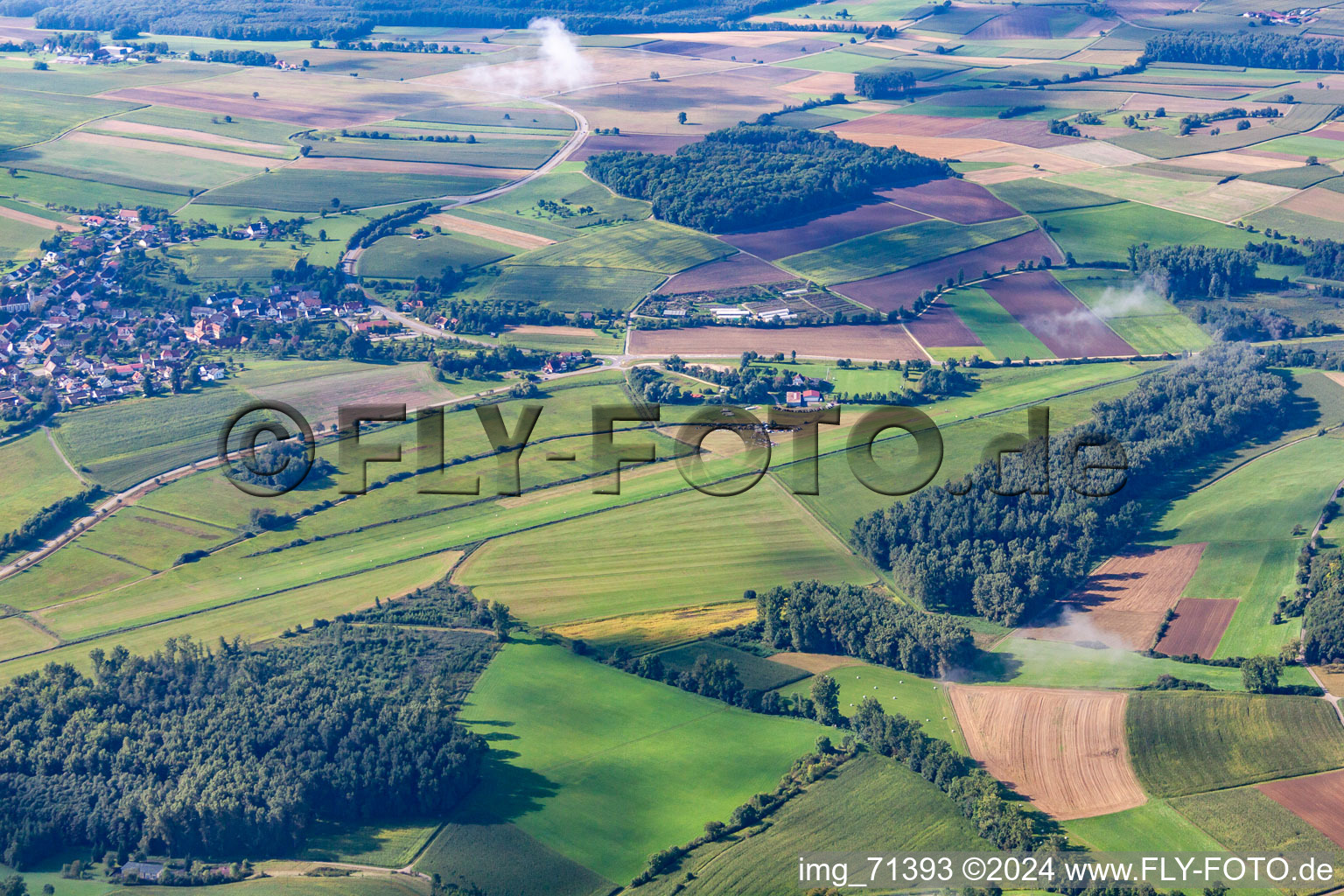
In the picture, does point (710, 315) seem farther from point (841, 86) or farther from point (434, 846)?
point (841, 86)

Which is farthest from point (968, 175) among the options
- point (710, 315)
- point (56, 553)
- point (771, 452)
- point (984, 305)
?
point (56, 553)

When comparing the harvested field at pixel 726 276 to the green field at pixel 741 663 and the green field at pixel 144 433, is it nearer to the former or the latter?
the green field at pixel 144 433

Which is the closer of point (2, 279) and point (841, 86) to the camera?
point (2, 279)

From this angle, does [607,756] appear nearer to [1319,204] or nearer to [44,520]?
[44,520]

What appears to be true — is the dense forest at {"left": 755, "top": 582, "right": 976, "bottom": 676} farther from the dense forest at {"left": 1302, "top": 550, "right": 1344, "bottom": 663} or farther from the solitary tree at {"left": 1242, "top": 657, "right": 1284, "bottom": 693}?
the dense forest at {"left": 1302, "top": 550, "right": 1344, "bottom": 663}

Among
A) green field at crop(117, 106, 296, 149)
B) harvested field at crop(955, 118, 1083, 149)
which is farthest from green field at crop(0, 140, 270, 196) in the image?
harvested field at crop(955, 118, 1083, 149)

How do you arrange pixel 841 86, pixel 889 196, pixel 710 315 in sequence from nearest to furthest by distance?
1. pixel 710 315
2. pixel 889 196
3. pixel 841 86
